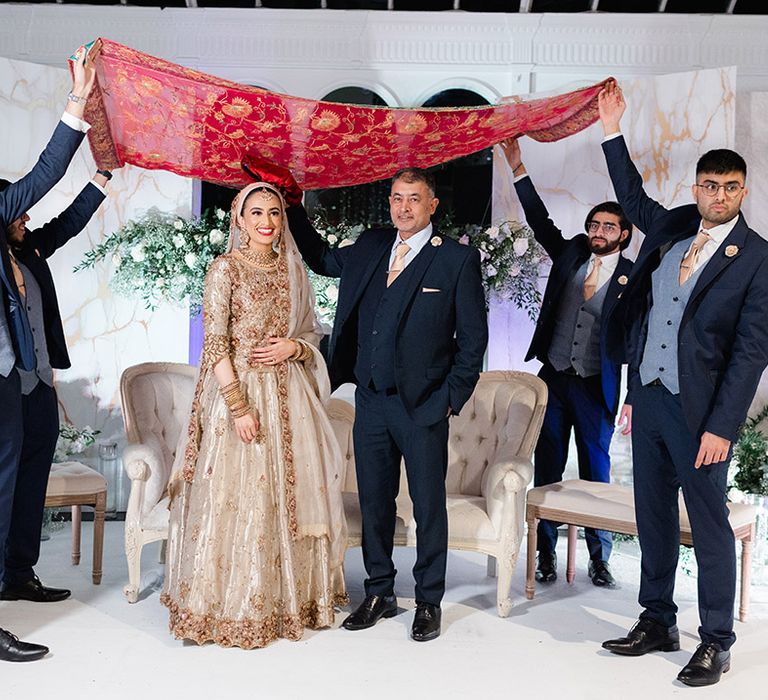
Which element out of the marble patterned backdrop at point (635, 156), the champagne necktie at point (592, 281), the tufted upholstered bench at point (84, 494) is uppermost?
the marble patterned backdrop at point (635, 156)

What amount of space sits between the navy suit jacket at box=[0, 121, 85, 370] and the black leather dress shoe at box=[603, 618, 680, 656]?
2.59 m

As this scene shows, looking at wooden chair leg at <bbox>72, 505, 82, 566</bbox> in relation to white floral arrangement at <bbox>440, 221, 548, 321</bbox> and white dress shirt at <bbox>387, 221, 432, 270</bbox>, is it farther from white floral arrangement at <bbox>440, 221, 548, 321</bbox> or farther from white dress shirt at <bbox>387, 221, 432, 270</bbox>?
white floral arrangement at <bbox>440, 221, 548, 321</bbox>


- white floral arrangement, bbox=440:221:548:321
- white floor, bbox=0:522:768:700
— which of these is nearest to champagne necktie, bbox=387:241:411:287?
white floor, bbox=0:522:768:700

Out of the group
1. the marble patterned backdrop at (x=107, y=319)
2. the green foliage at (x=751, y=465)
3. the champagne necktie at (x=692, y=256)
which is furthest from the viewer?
the marble patterned backdrop at (x=107, y=319)

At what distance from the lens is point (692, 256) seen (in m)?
3.82

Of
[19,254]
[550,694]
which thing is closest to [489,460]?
[550,694]

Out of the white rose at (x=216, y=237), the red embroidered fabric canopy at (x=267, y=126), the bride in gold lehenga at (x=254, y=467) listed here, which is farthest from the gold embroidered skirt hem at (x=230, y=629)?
the white rose at (x=216, y=237)

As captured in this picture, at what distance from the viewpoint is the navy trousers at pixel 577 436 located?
515 centimetres

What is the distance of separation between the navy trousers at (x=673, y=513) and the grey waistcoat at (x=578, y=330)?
3.52ft

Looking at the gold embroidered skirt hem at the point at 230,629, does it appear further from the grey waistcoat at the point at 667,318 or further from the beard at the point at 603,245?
the beard at the point at 603,245

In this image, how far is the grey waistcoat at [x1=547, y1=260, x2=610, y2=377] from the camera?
5074 mm

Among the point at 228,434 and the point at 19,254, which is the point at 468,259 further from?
the point at 19,254

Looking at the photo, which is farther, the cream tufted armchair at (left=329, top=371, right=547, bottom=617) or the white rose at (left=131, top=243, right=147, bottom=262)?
the white rose at (left=131, top=243, right=147, bottom=262)

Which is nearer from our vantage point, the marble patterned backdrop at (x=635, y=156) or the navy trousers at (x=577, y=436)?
the navy trousers at (x=577, y=436)
